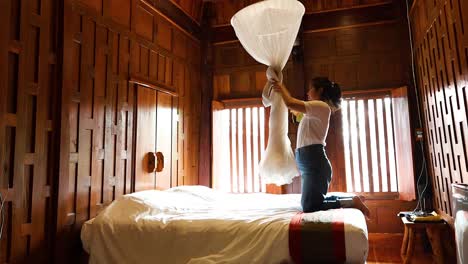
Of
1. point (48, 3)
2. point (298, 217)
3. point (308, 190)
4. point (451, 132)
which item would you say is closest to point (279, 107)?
point (308, 190)

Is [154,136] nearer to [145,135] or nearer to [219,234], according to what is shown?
[145,135]

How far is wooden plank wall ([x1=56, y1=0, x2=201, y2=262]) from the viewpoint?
2305mm

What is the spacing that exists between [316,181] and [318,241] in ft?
1.53

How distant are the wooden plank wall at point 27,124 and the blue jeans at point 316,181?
1621 mm

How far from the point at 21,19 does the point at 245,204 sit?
6.63 ft

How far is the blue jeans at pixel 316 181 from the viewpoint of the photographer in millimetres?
2160

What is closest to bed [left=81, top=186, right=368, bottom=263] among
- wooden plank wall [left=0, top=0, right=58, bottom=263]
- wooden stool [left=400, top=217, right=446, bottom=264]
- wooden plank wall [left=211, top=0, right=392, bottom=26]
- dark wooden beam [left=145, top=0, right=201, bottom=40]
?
wooden plank wall [left=0, top=0, right=58, bottom=263]

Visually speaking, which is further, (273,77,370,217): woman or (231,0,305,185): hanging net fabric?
(231,0,305,185): hanging net fabric

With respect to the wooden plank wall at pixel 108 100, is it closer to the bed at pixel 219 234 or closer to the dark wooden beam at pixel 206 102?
the bed at pixel 219 234

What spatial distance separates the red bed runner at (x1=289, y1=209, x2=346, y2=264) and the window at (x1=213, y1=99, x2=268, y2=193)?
7.63 feet

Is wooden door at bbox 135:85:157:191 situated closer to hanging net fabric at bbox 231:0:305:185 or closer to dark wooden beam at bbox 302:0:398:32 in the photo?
hanging net fabric at bbox 231:0:305:185

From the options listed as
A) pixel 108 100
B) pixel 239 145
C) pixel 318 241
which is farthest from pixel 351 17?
pixel 318 241

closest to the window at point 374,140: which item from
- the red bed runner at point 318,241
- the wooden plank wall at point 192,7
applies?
the wooden plank wall at point 192,7

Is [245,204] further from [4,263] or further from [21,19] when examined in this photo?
[21,19]
